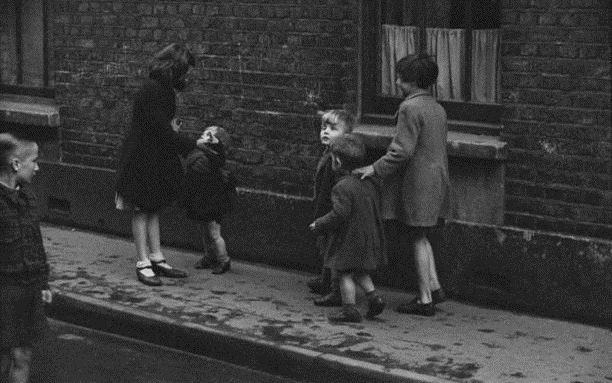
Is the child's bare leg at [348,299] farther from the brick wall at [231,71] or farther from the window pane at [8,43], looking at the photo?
the window pane at [8,43]

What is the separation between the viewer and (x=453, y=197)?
10.1 metres

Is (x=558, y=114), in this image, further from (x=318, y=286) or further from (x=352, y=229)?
(x=318, y=286)

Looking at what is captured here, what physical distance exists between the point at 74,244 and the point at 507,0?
4.56 meters

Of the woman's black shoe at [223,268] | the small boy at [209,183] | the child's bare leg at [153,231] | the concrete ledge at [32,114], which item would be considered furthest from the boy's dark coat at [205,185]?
the concrete ledge at [32,114]

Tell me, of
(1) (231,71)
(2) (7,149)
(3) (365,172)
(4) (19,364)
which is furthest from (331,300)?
(2) (7,149)

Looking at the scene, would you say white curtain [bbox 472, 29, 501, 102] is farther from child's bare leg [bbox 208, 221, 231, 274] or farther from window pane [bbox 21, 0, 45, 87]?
window pane [bbox 21, 0, 45, 87]

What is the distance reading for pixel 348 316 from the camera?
936 cm

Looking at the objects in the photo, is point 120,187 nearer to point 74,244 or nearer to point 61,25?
point 74,244

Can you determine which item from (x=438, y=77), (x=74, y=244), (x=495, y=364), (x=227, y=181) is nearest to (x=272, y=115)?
(x=227, y=181)

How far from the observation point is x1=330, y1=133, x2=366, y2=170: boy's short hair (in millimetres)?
9266

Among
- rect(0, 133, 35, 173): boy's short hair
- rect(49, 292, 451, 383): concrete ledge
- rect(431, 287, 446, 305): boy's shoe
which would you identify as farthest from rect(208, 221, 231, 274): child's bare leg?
rect(0, 133, 35, 173): boy's short hair

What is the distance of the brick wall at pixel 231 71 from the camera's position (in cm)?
1080

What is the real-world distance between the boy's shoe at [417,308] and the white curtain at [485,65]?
5.10ft

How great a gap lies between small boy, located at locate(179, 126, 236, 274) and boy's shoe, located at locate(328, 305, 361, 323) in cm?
171
